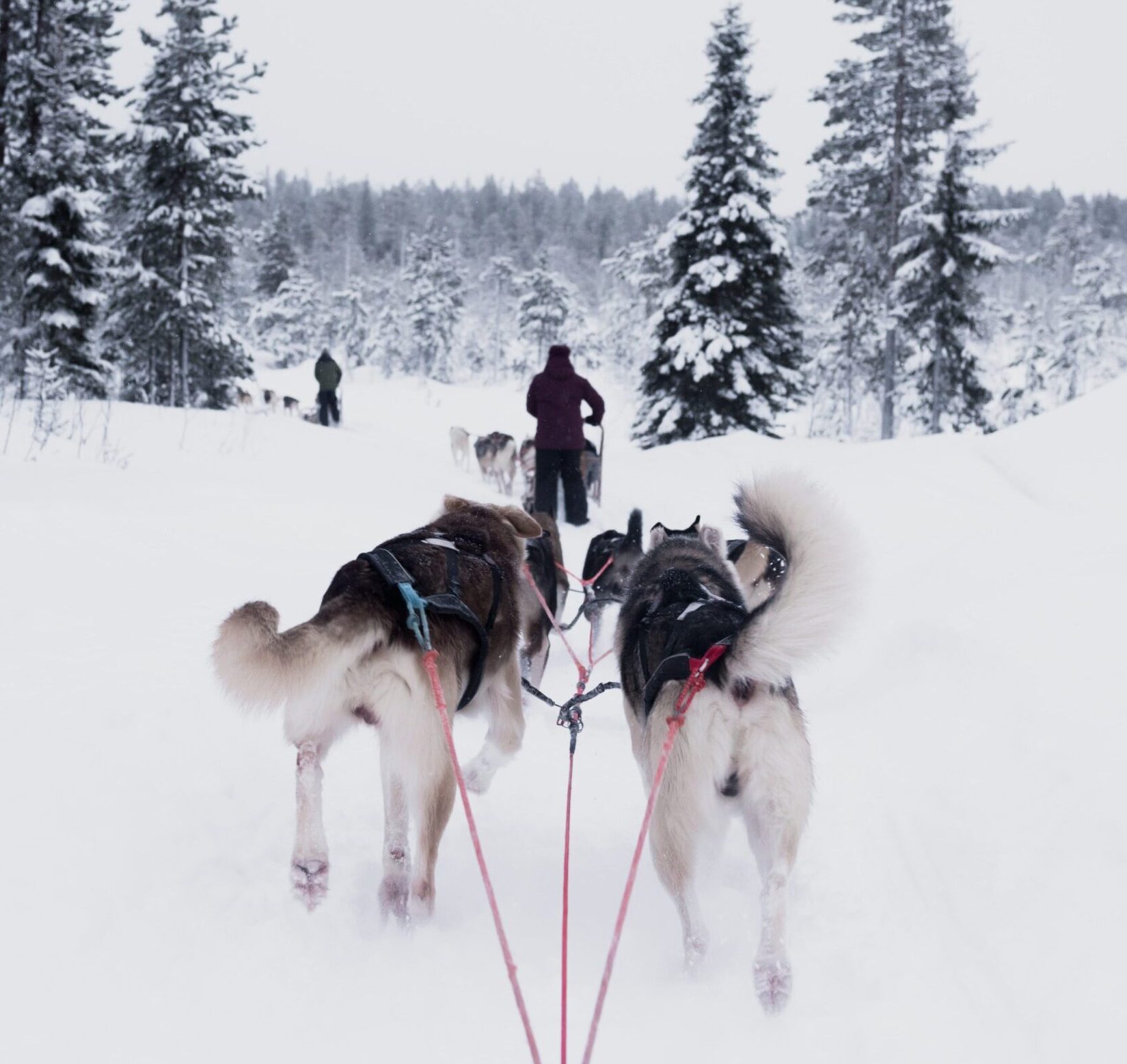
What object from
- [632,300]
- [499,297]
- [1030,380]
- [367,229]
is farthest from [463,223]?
[1030,380]

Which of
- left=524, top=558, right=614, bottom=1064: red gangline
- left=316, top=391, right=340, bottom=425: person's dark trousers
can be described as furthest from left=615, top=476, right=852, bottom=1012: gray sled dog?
left=316, top=391, right=340, bottom=425: person's dark trousers

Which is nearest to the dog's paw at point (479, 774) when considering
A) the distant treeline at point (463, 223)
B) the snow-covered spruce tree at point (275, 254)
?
the snow-covered spruce tree at point (275, 254)

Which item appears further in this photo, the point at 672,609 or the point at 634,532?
the point at 634,532

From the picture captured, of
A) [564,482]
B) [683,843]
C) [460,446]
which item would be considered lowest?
[683,843]

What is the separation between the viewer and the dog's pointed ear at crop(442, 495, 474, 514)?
408cm

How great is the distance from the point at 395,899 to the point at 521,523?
1.90m

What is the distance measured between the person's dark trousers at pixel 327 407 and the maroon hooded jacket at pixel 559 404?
1437 cm

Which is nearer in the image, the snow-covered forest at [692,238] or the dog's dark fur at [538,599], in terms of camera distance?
the dog's dark fur at [538,599]

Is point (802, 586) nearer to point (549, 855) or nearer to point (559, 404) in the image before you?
point (549, 855)

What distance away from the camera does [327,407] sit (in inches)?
901

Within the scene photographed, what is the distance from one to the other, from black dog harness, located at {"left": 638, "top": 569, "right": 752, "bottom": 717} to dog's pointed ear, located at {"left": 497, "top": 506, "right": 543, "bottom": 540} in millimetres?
930

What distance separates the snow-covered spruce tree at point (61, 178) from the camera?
15.6 meters

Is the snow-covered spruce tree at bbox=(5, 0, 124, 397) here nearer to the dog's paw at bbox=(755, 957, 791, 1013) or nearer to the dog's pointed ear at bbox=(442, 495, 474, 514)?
the dog's pointed ear at bbox=(442, 495, 474, 514)

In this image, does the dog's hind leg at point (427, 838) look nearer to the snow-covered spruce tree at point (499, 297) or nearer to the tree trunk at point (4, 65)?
the tree trunk at point (4, 65)
